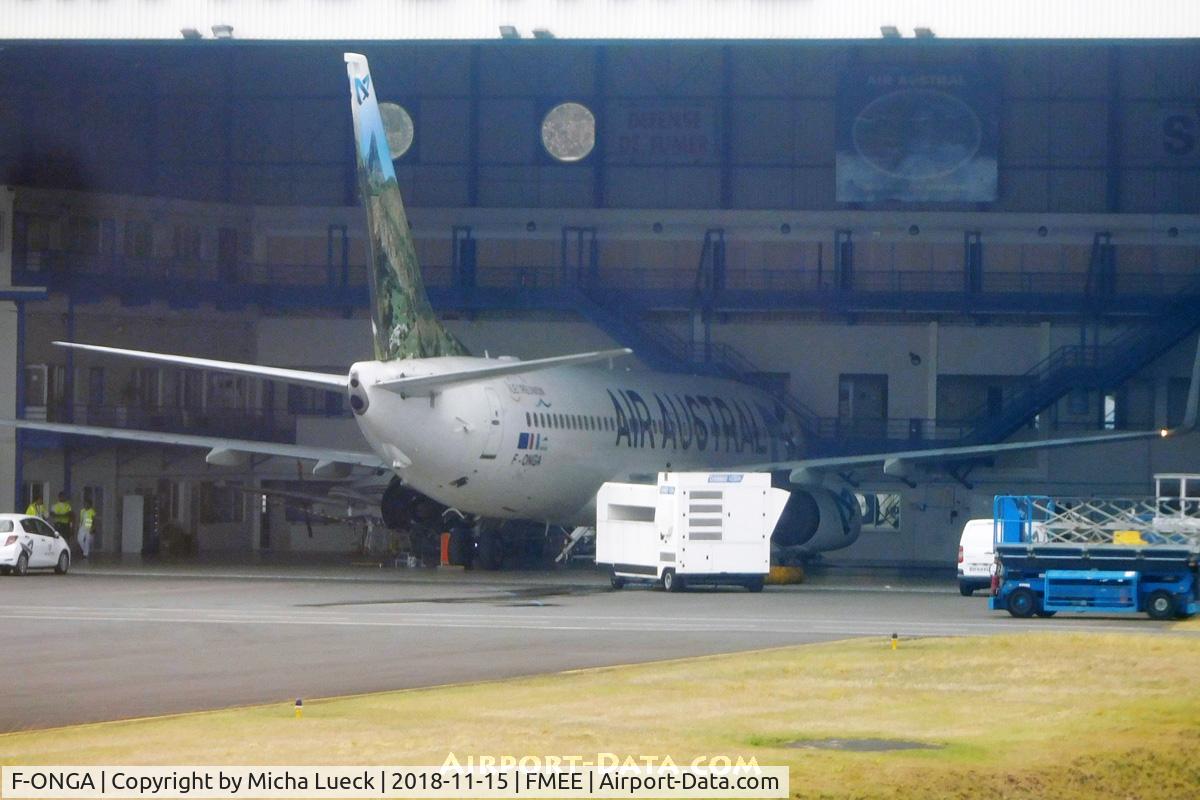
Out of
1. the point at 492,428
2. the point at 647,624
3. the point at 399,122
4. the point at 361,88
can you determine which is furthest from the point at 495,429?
the point at 399,122

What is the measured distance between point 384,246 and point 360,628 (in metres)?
11.9

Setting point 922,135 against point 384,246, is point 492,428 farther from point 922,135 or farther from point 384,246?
point 922,135

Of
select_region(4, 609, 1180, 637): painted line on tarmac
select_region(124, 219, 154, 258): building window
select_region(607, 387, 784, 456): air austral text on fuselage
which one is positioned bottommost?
select_region(4, 609, 1180, 637): painted line on tarmac

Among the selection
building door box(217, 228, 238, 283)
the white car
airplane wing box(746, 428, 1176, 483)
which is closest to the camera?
the white car

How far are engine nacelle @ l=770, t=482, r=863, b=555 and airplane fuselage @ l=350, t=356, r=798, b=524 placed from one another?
3315mm

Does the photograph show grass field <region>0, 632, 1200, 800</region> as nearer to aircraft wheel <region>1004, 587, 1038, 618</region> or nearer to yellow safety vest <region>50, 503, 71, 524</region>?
aircraft wheel <region>1004, 587, 1038, 618</region>

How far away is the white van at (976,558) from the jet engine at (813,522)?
736 centimetres

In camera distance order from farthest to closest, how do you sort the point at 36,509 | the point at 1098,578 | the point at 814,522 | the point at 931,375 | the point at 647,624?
the point at 931,375, the point at 36,509, the point at 814,522, the point at 1098,578, the point at 647,624

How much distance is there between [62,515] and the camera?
47.4m

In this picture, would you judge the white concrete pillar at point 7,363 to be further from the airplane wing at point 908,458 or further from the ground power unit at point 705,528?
the ground power unit at point 705,528

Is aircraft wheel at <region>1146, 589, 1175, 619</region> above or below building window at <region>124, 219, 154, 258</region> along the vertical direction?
below

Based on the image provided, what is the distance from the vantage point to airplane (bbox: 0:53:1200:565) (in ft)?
113

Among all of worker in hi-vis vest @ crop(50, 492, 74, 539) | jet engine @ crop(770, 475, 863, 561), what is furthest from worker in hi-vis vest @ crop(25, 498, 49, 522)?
jet engine @ crop(770, 475, 863, 561)

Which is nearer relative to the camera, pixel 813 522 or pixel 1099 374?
pixel 813 522
